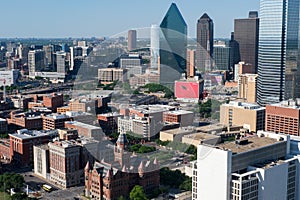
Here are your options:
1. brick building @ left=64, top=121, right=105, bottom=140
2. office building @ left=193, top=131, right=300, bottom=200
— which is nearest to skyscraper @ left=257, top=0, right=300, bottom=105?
brick building @ left=64, top=121, right=105, bottom=140

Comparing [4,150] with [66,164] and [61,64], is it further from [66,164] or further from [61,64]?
[61,64]

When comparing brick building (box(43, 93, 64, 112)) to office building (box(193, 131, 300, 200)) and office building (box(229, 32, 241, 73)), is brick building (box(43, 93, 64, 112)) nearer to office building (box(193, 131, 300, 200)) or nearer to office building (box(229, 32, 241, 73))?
office building (box(193, 131, 300, 200))

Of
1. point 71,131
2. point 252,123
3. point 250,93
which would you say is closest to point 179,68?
point 71,131

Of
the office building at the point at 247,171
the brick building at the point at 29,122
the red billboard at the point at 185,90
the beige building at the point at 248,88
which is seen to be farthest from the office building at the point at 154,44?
the beige building at the point at 248,88

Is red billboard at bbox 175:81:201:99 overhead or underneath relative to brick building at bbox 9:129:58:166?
overhead

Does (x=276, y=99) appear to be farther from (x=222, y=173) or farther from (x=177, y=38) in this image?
(x=177, y=38)

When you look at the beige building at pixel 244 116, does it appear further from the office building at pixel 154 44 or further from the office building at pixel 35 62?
the office building at pixel 35 62

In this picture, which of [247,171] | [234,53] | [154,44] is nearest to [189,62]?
[247,171]
